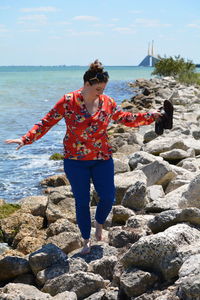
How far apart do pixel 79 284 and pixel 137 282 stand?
1.70 feet

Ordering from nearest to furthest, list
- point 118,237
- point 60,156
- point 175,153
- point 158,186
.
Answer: point 118,237
point 158,186
point 175,153
point 60,156

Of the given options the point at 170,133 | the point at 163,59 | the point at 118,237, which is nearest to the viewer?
the point at 118,237

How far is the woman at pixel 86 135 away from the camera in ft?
15.0

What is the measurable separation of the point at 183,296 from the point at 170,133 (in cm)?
850

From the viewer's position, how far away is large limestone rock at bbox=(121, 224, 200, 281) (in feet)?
12.7

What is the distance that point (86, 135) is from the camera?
15.1 ft

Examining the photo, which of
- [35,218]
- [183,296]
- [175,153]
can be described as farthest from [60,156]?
[183,296]

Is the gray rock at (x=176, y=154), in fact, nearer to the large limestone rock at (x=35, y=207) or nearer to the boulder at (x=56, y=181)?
the boulder at (x=56, y=181)

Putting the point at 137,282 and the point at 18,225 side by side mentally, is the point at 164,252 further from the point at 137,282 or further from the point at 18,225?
the point at 18,225

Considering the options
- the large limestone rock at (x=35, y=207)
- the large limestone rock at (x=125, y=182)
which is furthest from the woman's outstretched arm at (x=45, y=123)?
the large limestone rock at (x=35, y=207)

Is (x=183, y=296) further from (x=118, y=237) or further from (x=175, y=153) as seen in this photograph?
(x=175, y=153)

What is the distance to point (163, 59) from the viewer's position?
156 feet

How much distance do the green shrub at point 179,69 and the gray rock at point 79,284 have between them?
100 ft

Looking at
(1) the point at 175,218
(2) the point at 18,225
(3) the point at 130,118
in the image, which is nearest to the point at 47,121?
(3) the point at 130,118
